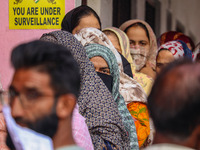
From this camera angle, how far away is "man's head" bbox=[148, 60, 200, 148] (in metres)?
1.58

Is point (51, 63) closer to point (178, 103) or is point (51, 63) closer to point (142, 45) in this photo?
point (178, 103)

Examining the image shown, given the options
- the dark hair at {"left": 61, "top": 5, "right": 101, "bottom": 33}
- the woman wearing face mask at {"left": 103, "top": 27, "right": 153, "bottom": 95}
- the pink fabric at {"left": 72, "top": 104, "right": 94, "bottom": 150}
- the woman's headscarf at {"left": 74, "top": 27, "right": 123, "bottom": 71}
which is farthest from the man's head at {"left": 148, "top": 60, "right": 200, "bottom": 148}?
the woman wearing face mask at {"left": 103, "top": 27, "right": 153, "bottom": 95}

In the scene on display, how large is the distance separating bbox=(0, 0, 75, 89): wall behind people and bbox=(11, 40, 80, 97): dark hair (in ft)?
8.31

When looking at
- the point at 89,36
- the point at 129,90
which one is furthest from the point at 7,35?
the point at 129,90

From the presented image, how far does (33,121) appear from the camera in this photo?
1.64 m

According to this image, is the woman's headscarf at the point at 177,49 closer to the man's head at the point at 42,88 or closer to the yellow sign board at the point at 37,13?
the yellow sign board at the point at 37,13

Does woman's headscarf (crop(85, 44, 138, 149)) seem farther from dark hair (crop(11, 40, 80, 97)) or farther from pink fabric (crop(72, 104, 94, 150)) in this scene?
dark hair (crop(11, 40, 80, 97))

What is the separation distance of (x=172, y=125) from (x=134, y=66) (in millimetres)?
3230

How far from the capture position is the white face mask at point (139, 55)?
5023 mm

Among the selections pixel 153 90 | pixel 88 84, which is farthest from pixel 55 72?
pixel 88 84

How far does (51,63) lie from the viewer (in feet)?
5.56

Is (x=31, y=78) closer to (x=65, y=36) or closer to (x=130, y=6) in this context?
(x=65, y=36)

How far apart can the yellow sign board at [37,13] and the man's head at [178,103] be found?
8.78 ft

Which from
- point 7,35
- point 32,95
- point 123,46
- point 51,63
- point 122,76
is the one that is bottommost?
point 122,76
